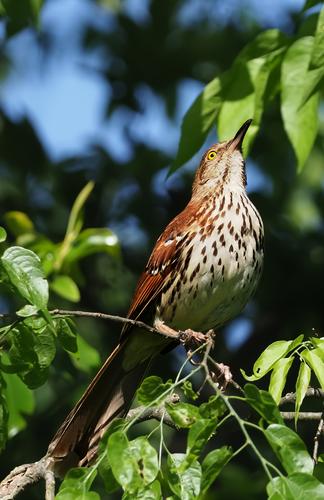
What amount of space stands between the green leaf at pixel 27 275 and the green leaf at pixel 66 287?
2229 mm

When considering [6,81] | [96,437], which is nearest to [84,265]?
[6,81]

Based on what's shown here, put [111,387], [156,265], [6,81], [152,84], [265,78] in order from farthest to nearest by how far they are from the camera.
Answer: [6,81]
[152,84]
[156,265]
[111,387]
[265,78]

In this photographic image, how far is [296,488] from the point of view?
8.22 feet

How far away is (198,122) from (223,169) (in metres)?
1.21

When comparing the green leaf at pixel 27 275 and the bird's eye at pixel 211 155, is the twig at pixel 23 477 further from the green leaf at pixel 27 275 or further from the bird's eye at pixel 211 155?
the bird's eye at pixel 211 155

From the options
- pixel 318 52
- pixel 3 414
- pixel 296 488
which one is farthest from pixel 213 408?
pixel 318 52

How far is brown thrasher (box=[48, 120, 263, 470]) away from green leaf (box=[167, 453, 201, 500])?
67.0 inches

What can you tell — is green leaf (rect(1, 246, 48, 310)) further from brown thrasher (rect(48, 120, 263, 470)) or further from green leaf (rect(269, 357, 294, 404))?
brown thrasher (rect(48, 120, 263, 470))

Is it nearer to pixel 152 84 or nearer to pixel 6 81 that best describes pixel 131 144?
pixel 152 84

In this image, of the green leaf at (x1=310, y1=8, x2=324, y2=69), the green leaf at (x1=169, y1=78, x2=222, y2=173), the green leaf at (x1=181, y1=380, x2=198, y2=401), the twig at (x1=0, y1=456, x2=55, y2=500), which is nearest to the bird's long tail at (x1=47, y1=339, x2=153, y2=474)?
the twig at (x1=0, y1=456, x2=55, y2=500)

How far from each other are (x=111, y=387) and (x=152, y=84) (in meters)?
4.00

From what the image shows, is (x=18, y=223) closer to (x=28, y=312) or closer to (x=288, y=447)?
(x=28, y=312)

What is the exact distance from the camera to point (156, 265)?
4.97 meters

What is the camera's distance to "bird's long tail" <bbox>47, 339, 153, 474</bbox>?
4.02m
